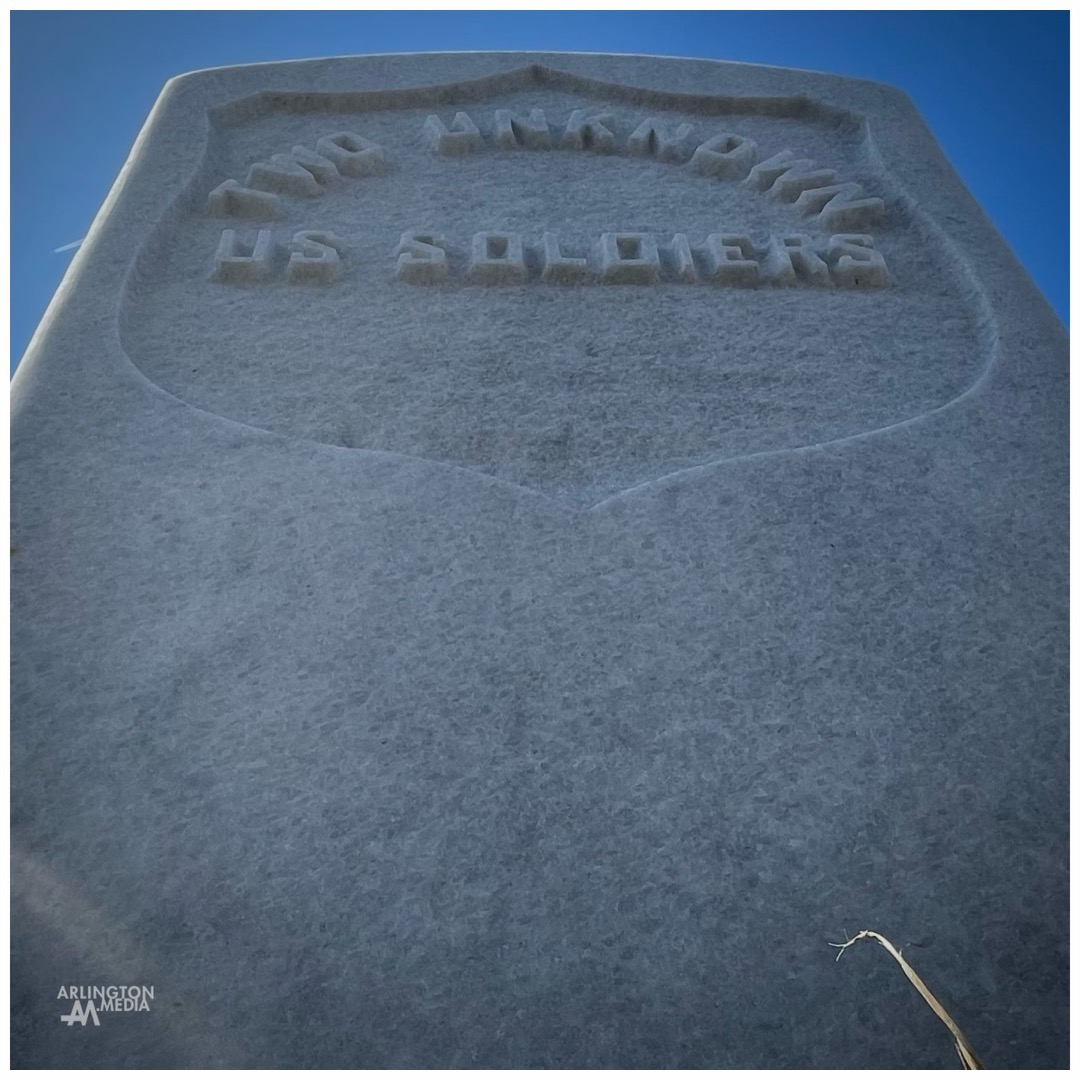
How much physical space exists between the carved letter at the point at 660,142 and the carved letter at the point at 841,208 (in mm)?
576

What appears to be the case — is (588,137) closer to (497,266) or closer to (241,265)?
(497,266)

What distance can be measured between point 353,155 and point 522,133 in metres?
0.71

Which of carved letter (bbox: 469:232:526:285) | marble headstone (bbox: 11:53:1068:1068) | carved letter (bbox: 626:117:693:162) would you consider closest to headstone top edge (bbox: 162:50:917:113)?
carved letter (bbox: 626:117:693:162)

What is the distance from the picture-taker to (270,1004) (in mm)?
1918

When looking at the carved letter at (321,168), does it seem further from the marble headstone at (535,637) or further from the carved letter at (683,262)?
the carved letter at (683,262)

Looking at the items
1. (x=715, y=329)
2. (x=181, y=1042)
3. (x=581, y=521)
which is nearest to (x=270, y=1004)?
(x=181, y=1042)

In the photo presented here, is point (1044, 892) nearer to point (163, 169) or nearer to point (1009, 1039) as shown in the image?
point (1009, 1039)

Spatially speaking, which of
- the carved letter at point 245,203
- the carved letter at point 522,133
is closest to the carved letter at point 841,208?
the carved letter at point 522,133

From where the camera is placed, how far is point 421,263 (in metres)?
3.63

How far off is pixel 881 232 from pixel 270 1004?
3.31m

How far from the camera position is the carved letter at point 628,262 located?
12.0 ft

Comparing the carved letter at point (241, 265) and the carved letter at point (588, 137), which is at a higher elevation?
the carved letter at point (588, 137)

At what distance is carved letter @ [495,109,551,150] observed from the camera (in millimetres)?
4500

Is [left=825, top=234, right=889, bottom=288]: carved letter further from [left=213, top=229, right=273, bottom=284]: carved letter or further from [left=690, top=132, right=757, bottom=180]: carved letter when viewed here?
[left=213, top=229, right=273, bottom=284]: carved letter
